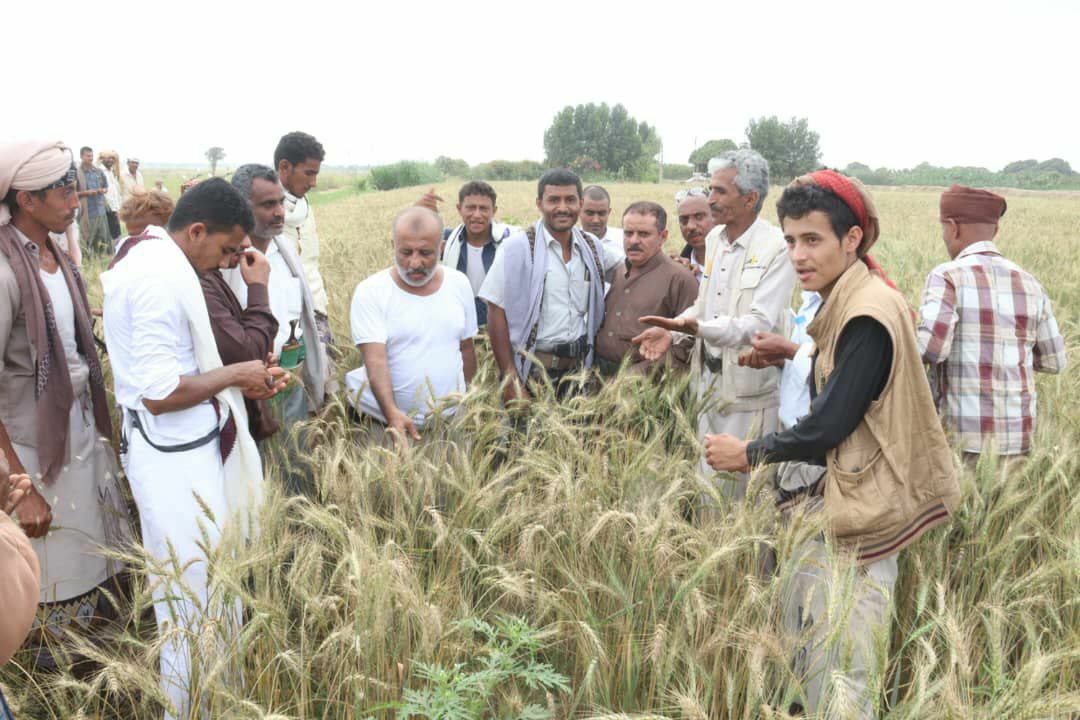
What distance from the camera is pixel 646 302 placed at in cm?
384

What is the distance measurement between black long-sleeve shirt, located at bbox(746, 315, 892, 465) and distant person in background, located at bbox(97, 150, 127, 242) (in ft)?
40.0

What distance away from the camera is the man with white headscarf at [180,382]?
2125 mm

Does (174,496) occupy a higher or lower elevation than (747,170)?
lower

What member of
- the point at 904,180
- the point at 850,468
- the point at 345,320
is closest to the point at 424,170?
the point at 904,180

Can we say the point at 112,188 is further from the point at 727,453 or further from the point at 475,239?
the point at 727,453

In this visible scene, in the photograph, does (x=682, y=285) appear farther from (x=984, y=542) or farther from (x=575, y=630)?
(x=575, y=630)

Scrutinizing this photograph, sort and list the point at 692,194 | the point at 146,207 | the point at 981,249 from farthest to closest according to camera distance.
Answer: the point at 692,194 < the point at 146,207 < the point at 981,249

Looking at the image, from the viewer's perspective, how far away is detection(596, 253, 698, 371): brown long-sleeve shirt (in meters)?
3.84

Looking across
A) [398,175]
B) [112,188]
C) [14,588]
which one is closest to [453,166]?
[398,175]

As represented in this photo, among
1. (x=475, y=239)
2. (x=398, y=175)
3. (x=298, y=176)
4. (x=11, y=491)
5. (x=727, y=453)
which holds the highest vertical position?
(x=398, y=175)

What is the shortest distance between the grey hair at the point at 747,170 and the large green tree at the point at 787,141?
8484 cm

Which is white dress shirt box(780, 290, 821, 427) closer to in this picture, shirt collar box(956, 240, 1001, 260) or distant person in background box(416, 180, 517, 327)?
shirt collar box(956, 240, 1001, 260)

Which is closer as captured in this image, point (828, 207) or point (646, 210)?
point (828, 207)

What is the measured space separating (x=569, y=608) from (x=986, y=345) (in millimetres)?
1956
